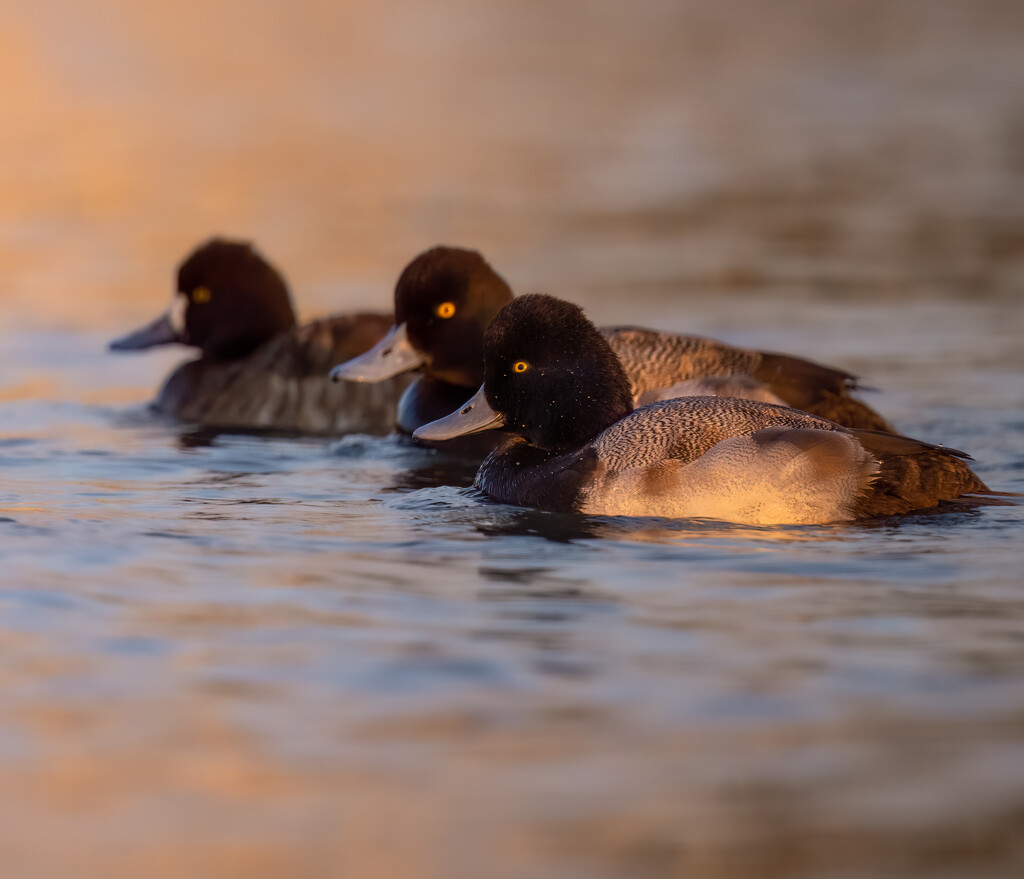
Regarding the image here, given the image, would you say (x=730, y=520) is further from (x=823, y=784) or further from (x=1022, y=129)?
(x=1022, y=129)

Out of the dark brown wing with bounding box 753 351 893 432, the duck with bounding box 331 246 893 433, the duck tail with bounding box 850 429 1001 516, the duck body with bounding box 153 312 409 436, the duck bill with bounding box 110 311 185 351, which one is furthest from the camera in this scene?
the duck bill with bounding box 110 311 185 351

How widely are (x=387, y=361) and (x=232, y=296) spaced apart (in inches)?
79.6

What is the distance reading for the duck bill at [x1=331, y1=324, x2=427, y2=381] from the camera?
811cm

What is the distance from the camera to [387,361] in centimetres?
814

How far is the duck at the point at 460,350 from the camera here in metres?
7.56

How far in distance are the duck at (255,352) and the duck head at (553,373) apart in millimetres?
2828

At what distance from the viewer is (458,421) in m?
6.50

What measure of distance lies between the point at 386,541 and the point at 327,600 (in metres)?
0.82

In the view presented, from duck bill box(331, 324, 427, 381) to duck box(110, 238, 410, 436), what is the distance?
33.7 inches

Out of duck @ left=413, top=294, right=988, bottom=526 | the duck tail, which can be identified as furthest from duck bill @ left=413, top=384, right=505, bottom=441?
the duck tail

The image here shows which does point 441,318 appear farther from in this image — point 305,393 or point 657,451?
point 657,451

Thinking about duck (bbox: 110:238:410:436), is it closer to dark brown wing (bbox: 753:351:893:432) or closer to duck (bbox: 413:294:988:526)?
dark brown wing (bbox: 753:351:893:432)

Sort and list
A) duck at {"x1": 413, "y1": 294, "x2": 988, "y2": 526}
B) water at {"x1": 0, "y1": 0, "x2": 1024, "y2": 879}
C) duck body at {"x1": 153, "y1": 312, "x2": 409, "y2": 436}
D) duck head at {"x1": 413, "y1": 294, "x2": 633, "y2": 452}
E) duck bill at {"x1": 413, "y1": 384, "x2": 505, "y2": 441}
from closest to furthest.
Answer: water at {"x1": 0, "y1": 0, "x2": 1024, "y2": 879} → duck at {"x1": 413, "y1": 294, "x2": 988, "y2": 526} → duck head at {"x1": 413, "y1": 294, "x2": 633, "y2": 452} → duck bill at {"x1": 413, "y1": 384, "x2": 505, "y2": 441} → duck body at {"x1": 153, "y1": 312, "x2": 409, "y2": 436}

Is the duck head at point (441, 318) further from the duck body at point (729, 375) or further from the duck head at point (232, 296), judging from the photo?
the duck head at point (232, 296)
